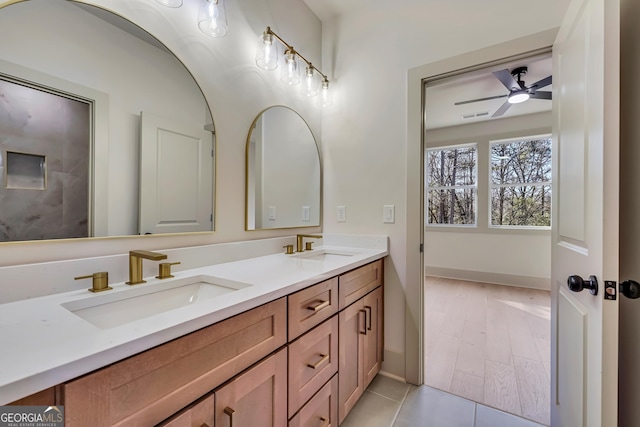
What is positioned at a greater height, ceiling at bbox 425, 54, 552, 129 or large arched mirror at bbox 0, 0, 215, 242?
ceiling at bbox 425, 54, 552, 129

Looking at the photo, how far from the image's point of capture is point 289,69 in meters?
1.81

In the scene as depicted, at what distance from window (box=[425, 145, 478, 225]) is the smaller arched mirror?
347 cm

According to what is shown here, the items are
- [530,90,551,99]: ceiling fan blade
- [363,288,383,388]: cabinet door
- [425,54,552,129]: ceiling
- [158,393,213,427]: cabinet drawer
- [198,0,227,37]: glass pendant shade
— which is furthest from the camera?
[425,54,552,129]: ceiling

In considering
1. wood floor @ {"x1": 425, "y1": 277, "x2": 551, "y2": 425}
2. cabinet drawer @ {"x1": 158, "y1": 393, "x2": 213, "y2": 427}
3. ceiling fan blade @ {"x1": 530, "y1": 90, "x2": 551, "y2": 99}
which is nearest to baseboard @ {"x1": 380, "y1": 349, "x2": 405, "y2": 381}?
wood floor @ {"x1": 425, "y1": 277, "x2": 551, "y2": 425}

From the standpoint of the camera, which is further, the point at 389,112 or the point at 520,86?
the point at 520,86

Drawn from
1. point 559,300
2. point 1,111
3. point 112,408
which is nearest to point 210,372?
point 112,408

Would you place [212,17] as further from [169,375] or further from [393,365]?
[393,365]

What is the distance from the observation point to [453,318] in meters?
2.86

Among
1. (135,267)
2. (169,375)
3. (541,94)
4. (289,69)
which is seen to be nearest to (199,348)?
(169,375)

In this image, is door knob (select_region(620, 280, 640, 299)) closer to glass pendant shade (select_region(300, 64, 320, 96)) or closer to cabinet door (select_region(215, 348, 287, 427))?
cabinet door (select_region(215, 348, 287, 427))

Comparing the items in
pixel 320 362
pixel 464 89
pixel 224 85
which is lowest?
pixel 320 362

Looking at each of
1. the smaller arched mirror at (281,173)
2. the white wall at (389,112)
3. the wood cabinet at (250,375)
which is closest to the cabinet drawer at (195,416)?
the wood cabinet at (250,375)

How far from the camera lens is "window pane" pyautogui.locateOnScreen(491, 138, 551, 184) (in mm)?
4090

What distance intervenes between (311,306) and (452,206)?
4.34m
